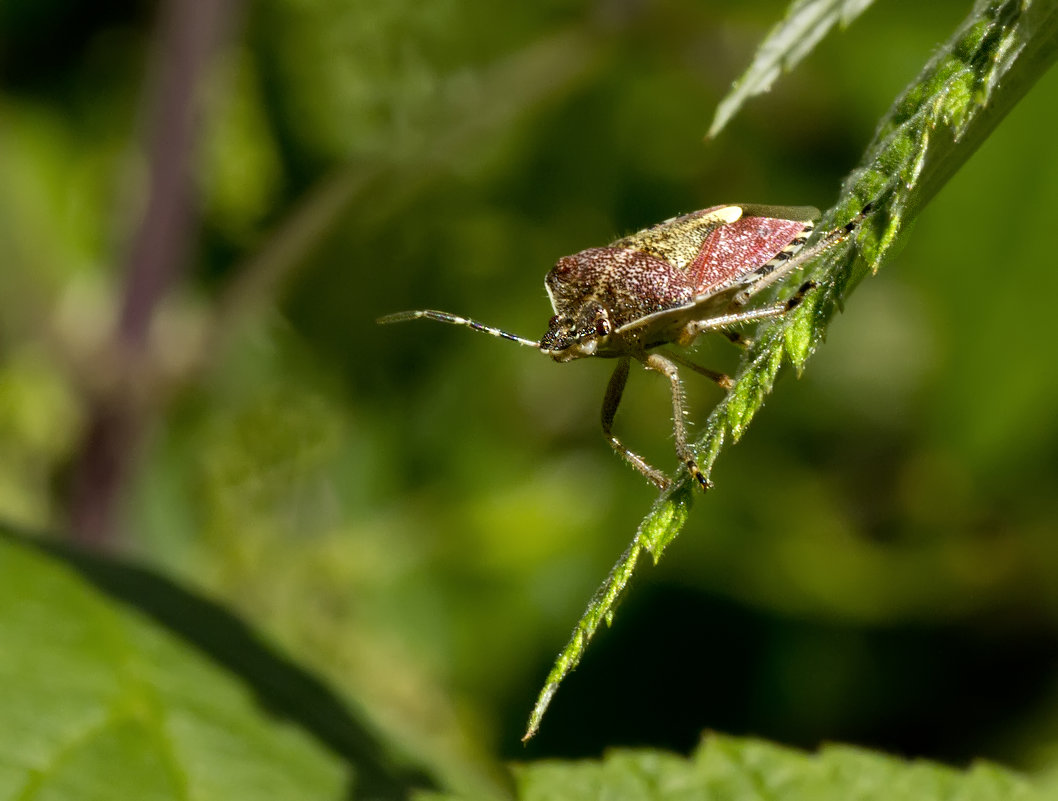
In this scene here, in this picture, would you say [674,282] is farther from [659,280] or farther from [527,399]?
[527,399]

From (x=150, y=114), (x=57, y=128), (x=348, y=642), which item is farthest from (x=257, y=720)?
(x=57, y=128)

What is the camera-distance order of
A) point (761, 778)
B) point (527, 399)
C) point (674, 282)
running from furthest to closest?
point (527, 399), point (674, 282), point (761, 778)

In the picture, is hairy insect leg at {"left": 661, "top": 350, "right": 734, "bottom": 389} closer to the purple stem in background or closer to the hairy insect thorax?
the hairy insect thorax

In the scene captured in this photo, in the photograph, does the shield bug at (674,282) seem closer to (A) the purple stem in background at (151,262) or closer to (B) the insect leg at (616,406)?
(B) the insect leg at (616,406)

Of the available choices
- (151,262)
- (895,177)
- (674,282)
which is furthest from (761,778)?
(151,262)

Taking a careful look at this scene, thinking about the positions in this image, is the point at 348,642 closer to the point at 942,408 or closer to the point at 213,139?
the point at 213,139

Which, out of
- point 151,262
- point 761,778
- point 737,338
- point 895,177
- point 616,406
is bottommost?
point 151,262
